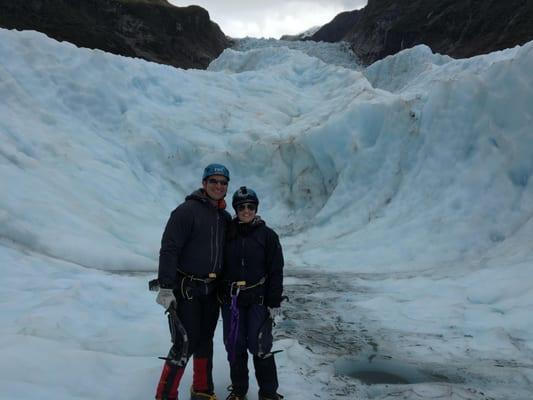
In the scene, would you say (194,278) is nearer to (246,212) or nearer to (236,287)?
(236,287)

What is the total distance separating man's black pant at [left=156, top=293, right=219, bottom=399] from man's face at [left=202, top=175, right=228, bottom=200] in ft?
2.24

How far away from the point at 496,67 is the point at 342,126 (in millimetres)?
3877

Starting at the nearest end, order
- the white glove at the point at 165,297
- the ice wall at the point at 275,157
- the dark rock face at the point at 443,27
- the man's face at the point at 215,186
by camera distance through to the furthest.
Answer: the white glove at the point at 165,297
the man's face at the point at 215,186
the ice wall at the point at 275,157
the dark rock face at the point at 443,27

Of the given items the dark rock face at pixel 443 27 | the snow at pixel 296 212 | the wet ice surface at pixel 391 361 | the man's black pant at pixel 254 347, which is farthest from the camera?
the dark rock face at pixel 443 27

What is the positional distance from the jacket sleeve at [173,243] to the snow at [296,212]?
944mm

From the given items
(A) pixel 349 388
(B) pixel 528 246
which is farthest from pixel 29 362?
(B) pixel 528 246

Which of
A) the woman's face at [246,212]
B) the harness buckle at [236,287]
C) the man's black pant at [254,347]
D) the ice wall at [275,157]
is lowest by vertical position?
the man's black pant at [254,347]

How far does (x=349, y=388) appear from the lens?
4.14 meters

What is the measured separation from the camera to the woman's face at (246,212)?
144 inches

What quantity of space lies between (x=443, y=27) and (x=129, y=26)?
1341 inches

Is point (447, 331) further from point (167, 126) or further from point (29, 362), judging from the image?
point (167, 126)

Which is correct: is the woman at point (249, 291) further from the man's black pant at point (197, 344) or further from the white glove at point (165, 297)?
the white glove at point (165, 297)

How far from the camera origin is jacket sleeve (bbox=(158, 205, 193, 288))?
11.1ft

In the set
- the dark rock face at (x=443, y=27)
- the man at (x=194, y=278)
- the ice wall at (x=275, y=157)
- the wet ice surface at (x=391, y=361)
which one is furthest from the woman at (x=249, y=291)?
the dark rock face at (x=443, y=27)
